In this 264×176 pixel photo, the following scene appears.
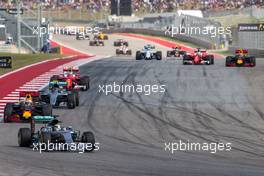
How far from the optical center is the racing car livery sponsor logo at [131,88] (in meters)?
32.4

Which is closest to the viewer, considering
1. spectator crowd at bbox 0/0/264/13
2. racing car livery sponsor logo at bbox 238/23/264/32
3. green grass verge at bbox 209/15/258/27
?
racing car livery sponsor logo at bbox 238/23/264/32

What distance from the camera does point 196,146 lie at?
64.5 feet

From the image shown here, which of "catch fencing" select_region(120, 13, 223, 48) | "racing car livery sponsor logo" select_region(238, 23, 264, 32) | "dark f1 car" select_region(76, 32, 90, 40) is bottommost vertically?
"dark f1 car" select_region(76, 32, 90, 40)

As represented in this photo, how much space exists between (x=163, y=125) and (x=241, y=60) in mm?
19974

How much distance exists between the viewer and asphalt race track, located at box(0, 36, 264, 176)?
15.5 metres

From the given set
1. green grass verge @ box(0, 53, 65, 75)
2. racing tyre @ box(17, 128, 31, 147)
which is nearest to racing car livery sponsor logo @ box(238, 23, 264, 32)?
green grass verge @ box(0, 53, 65, 75)

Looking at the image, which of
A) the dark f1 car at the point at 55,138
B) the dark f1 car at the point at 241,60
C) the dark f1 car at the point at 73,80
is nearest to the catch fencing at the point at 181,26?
the dark f1 car at the point at 241,60

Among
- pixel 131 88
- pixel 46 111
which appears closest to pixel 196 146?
pixel 46 111

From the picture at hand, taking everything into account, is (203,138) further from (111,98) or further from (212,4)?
(212,4)

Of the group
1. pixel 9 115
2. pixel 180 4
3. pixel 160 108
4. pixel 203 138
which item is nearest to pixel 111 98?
pixel 160 108

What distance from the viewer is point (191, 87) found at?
33844mm

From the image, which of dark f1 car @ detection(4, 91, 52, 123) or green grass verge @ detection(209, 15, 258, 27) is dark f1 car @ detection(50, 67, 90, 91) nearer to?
dark f1 car @ detection(4, 91, 52, 123)

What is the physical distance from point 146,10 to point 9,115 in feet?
259

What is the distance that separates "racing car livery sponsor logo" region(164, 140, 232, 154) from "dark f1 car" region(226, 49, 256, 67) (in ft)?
74.3
